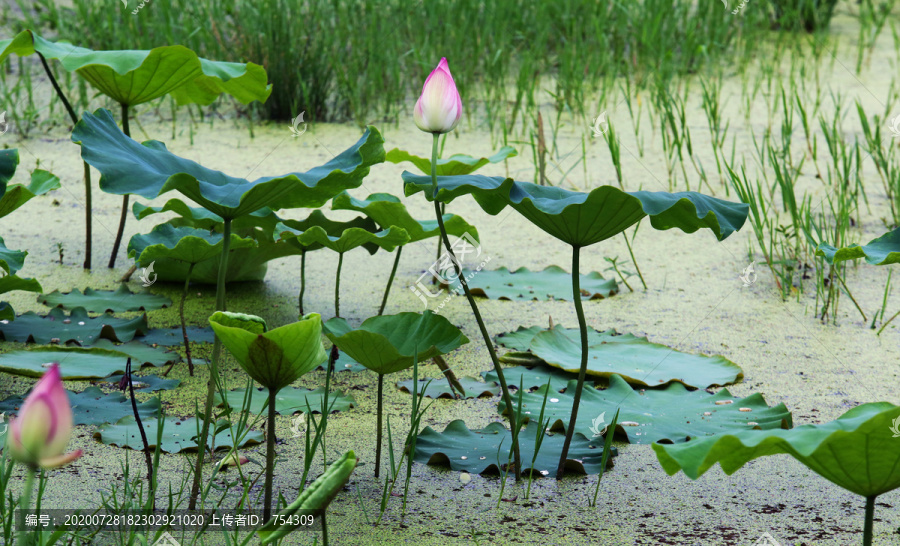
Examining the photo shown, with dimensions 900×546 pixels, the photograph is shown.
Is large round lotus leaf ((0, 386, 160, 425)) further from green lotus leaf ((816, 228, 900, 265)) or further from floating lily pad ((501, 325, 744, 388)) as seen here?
green lotus leaf ((816, 228, 900, 265))

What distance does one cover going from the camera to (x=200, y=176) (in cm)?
128

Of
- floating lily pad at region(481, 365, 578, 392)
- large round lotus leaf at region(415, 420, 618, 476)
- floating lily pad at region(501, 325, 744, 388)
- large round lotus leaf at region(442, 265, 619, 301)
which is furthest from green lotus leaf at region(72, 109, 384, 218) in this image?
large round lotus leaf at region(442, 265, 619, 301)

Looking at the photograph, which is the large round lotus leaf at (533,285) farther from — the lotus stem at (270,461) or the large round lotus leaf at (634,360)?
the lotus stem at (270,461)

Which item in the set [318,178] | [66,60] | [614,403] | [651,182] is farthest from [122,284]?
[651,182]

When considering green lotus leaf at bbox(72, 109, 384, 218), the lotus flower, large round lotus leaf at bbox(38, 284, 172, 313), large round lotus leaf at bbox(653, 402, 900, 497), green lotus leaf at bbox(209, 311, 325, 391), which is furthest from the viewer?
large round lotus leaf at bbox(38, 284, 172, 313)

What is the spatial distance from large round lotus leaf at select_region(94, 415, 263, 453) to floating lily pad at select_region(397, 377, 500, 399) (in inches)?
14.3

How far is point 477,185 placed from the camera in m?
1.16

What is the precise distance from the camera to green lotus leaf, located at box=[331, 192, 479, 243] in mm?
1802

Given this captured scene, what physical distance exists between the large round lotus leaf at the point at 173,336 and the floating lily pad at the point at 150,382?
20 cm

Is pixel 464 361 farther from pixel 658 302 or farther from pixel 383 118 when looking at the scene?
pixel 383 118

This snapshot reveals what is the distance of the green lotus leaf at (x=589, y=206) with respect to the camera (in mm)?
1153

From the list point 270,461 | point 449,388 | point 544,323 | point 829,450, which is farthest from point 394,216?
point 829,450

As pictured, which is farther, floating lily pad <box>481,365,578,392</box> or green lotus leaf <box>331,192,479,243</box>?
green lotus leaf <box>331,192,479,243</box>

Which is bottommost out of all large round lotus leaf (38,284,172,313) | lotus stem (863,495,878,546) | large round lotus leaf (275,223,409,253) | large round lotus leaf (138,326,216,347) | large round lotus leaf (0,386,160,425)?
large round lotus leaf (138,326,216,347)
